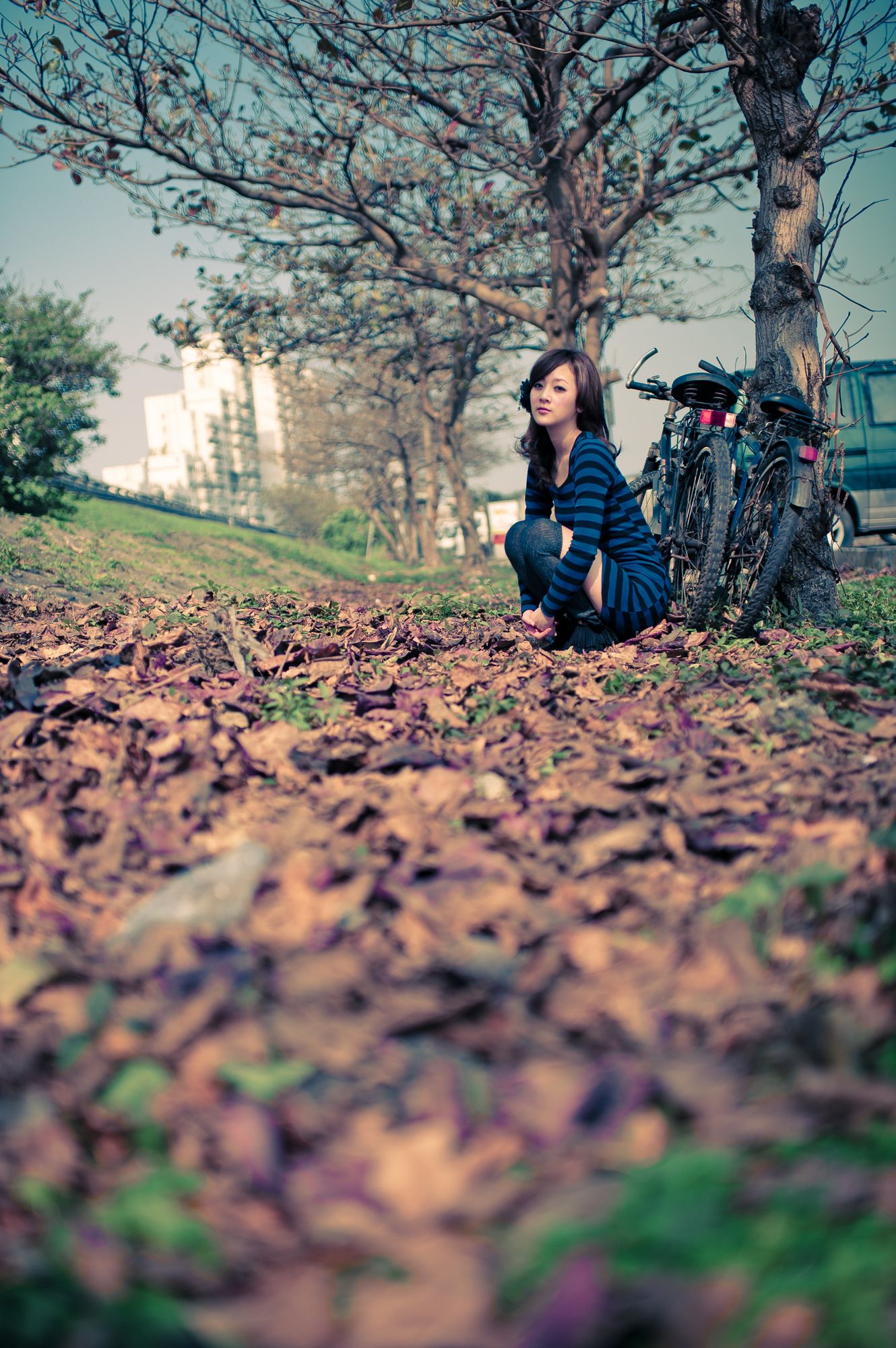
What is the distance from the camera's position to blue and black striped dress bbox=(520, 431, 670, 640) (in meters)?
4.50

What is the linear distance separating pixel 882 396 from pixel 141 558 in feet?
33.2

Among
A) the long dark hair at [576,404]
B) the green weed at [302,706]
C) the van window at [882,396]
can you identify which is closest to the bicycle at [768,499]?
Result: the long dark hair at [576,404]

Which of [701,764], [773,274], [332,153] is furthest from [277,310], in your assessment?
[701,764]

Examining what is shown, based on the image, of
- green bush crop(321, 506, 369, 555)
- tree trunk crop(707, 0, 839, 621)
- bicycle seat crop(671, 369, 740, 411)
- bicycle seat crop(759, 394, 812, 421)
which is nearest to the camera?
bicycle seat crop(759, 394, 812, 421)

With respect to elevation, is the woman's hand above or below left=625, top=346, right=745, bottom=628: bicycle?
below

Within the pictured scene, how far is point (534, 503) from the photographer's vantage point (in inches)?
207

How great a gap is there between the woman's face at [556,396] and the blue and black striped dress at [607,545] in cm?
17

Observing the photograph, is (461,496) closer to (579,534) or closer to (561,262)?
(561,262)

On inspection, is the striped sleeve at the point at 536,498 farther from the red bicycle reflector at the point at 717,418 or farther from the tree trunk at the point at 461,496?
the tree trunk at the point at 461,496

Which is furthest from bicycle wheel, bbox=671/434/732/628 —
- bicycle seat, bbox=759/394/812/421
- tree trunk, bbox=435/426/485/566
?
tree trunk, bbox=435/426/485/566

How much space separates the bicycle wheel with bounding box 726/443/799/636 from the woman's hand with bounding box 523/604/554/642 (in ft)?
3.16

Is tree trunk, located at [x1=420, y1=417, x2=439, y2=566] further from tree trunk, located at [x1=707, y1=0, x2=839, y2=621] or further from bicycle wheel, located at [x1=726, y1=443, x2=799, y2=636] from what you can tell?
bicycle wheel, located at [x1=726, y1=443, x2=799, y2=636]

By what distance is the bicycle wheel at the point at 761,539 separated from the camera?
4.66 meters

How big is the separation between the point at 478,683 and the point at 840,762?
153 centimetres
